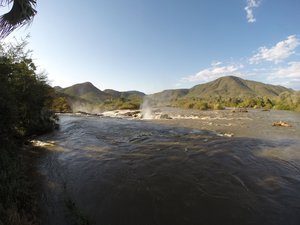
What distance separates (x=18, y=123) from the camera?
15641 millimetres

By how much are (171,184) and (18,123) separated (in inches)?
524

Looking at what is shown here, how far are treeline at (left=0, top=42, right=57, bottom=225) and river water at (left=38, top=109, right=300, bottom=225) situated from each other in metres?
1.02

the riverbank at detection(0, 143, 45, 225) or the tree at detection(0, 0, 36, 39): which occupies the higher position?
the tree at detection(0, 0, 36, 39)

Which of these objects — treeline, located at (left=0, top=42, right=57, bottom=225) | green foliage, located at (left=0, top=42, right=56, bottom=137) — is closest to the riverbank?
treeline, located at (left=0, top=42, right=57, bottom=225)

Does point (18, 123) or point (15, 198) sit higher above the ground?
point (18, 123)

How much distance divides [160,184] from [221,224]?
3.49 metres

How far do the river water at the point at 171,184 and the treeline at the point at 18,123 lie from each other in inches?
40.3

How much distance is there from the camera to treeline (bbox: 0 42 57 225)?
20.2ft

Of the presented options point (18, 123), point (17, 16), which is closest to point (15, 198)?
point (17, 16)

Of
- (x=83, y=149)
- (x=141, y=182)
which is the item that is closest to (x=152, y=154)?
(x=141, y=182)

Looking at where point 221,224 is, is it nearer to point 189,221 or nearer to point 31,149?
point 189,221

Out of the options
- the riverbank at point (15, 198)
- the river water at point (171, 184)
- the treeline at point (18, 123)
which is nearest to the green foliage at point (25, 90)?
the treeline at point (18, 123)

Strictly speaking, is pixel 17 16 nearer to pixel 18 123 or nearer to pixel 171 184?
pixel 171 184

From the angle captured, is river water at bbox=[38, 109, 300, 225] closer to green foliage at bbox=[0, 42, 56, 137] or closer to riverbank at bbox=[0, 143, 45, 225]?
riverbank at bbox=[0, 143, 45, 225]
